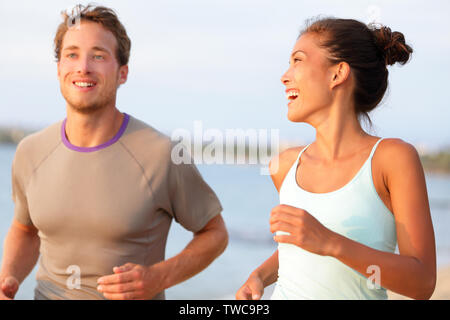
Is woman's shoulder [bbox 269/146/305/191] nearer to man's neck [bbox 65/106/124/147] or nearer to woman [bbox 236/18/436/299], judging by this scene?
woman [bbox 236/18/436/299]

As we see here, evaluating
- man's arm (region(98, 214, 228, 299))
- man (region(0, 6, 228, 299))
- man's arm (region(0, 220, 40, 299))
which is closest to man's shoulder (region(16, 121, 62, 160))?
man (region(0, 6, 228, 299))

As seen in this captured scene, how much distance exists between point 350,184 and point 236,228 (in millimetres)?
11896

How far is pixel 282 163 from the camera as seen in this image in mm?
2455

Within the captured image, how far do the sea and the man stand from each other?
12.9 ft

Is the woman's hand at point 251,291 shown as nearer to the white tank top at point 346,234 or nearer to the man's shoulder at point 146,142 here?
the white tank top at point 346,234

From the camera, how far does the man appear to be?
106 inches

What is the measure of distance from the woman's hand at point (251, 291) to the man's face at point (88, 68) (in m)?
1.28

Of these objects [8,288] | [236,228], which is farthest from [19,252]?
[236,228]

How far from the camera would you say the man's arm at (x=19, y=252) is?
289 cm

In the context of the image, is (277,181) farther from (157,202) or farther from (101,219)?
(101,219)

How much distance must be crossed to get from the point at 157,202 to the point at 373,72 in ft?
4.06

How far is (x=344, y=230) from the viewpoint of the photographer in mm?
2004

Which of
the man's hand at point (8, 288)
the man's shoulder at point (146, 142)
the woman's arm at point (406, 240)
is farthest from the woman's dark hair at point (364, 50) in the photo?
the man's hand at point (8, 288)

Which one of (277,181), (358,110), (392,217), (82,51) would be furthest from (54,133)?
(392,217)
